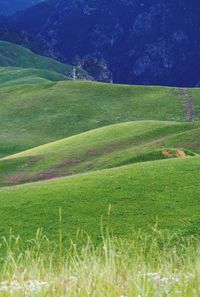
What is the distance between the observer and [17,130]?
316ft

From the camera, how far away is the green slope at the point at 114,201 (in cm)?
2605

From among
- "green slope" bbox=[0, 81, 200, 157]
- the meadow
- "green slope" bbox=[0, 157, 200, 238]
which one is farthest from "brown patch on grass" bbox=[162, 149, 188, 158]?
"green slope" bbox=[0, 81, 200, 157]

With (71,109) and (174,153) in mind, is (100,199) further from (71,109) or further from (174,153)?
(71,109)

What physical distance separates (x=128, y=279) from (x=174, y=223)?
17734mm

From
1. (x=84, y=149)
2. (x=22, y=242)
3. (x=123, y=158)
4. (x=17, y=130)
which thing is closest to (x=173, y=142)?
(x=123, y=158)

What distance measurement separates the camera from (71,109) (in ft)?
345

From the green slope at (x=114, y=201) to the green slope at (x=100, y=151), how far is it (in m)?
14.2

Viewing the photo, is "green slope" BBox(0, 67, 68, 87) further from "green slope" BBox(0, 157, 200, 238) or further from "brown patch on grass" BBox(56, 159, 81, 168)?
"green slope" BBox(0, 157, 200, 238)

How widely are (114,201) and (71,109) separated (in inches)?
3040

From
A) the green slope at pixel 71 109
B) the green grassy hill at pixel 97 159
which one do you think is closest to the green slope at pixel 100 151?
the green grassy hill at pixel 97 159

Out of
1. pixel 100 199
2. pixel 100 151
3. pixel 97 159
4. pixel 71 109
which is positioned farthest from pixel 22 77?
pixel 100 199

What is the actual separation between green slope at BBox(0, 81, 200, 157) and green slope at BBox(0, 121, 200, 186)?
2185 centimetres

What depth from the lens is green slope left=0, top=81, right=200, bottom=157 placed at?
9550cm

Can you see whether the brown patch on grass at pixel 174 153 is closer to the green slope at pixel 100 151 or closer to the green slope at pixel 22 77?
the green slope at pixel 100 151
